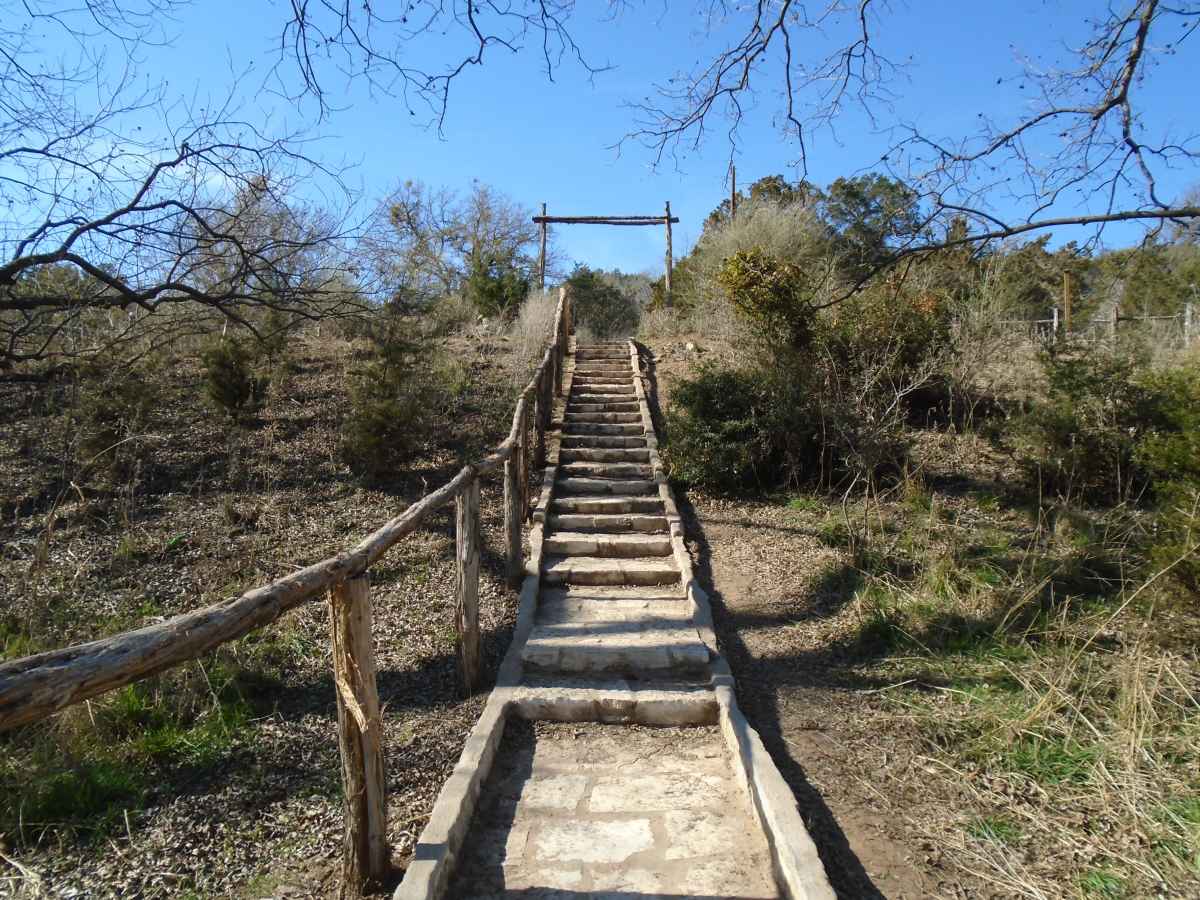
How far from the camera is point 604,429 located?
1088 centimetres

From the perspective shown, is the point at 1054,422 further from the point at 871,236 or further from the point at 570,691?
the point at 570,691

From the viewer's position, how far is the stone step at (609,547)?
7.12m

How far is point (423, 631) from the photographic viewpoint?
545cm

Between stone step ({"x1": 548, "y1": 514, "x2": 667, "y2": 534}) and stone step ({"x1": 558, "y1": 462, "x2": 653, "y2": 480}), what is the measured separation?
57.8 inches

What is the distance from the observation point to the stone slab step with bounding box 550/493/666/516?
26.2 ft

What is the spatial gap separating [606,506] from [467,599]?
139 inches

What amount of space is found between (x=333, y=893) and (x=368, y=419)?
19.7 feet

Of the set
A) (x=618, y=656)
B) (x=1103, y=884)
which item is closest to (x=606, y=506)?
(x=618, y=656)

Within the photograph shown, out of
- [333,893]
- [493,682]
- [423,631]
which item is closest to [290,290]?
[423,631]

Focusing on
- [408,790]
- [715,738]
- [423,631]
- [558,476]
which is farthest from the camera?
[558,476]

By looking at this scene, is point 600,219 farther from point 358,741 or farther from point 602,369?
point 358,741

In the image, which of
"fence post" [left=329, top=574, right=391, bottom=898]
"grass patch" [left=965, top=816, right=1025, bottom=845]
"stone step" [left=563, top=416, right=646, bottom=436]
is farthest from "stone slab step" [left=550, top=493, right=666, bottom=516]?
"fence post" [left=329, top=574, right=391, bottom=898]

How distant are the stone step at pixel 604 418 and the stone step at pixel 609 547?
13.7 ft

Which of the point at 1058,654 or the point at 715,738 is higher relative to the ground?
the point at 1058,654
